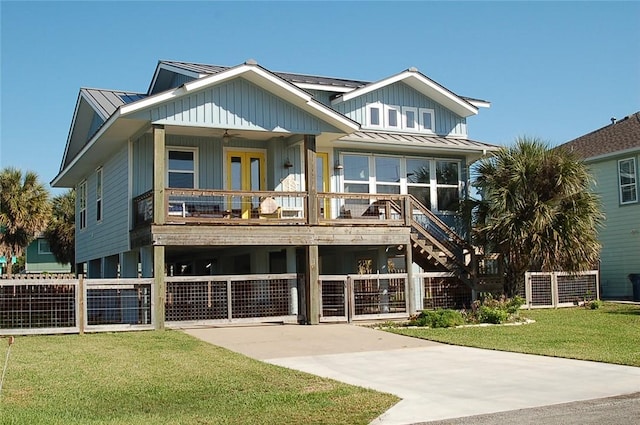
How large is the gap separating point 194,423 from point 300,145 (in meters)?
14.9

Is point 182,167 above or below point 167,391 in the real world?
above

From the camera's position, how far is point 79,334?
16.6 m

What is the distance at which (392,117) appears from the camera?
998 inches

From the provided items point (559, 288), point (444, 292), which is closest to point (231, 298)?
point (444, 292)

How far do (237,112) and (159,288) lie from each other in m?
5.01

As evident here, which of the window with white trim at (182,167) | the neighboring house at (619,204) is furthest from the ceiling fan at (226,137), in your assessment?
the neighboring house at (619,204)

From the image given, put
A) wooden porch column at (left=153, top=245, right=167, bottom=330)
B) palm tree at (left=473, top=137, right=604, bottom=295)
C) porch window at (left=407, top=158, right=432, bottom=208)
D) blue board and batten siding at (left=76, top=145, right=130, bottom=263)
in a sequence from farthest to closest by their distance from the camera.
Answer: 1. porch window at (left=407, top=158, right=432, bottom=208)
2. blue board and batten siding at (left=76, top=145, right=130, bottom=263)
3. palm tree at (left=473, top=137, right=604, bottom=295)
4. wooden porch column at (left=153, top=245, right=167, bottom=330)

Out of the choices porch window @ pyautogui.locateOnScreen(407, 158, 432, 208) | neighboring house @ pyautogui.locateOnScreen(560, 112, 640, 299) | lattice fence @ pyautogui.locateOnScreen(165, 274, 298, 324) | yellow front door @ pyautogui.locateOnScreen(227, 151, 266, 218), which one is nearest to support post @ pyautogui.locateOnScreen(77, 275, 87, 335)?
lattice fence @ pyautogui.locateOnScreen(165, 274, 298, 324)

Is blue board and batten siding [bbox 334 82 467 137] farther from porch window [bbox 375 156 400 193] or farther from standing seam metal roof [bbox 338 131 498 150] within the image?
porch window [bbox 375 156 400 193]

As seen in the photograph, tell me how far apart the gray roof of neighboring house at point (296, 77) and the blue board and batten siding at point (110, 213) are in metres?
3.03

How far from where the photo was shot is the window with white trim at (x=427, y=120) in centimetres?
2575

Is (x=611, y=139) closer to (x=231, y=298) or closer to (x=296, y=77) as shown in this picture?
(x=296, y=77)

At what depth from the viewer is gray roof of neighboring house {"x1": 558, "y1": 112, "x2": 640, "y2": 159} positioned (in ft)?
94.5

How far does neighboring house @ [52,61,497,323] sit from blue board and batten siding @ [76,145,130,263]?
0.06 meters
